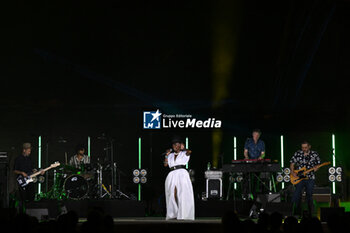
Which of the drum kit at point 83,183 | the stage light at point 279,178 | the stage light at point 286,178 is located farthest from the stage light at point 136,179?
the stage light at point 286,178

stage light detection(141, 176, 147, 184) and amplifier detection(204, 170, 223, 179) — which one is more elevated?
amplifier detection(204, 170, 223, 179)

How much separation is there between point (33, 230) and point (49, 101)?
41.1 ft

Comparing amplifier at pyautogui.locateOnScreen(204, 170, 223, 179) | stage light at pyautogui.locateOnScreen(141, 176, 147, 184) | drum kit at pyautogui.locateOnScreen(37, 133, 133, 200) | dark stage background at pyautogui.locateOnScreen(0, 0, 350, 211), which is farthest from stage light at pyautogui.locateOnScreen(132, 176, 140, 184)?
amplifier at pyautogui.locateOnScreen(204, 170, 223, 179)

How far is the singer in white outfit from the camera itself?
39.3 ft

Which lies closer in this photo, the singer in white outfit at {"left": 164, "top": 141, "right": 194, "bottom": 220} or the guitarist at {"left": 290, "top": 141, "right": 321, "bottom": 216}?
the singer in white outfit at {"left": 164, "top": 141, "right": 194, "bottom": 220}

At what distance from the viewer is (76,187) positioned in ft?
50.6

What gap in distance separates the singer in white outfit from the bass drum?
3965mm

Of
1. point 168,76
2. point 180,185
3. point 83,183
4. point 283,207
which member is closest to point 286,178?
point 283,207

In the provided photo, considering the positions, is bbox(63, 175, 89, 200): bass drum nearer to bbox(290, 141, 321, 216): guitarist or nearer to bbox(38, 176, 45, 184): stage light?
bbox(38, 176, 45, 184): stage light

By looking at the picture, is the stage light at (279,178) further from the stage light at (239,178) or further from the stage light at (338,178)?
the stage light at (338,178)

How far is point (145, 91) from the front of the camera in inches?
677

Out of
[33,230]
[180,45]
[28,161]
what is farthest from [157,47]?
[33,230]

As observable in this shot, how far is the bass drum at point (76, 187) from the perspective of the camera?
15391mm

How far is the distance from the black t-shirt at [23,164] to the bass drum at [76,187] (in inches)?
82.0
